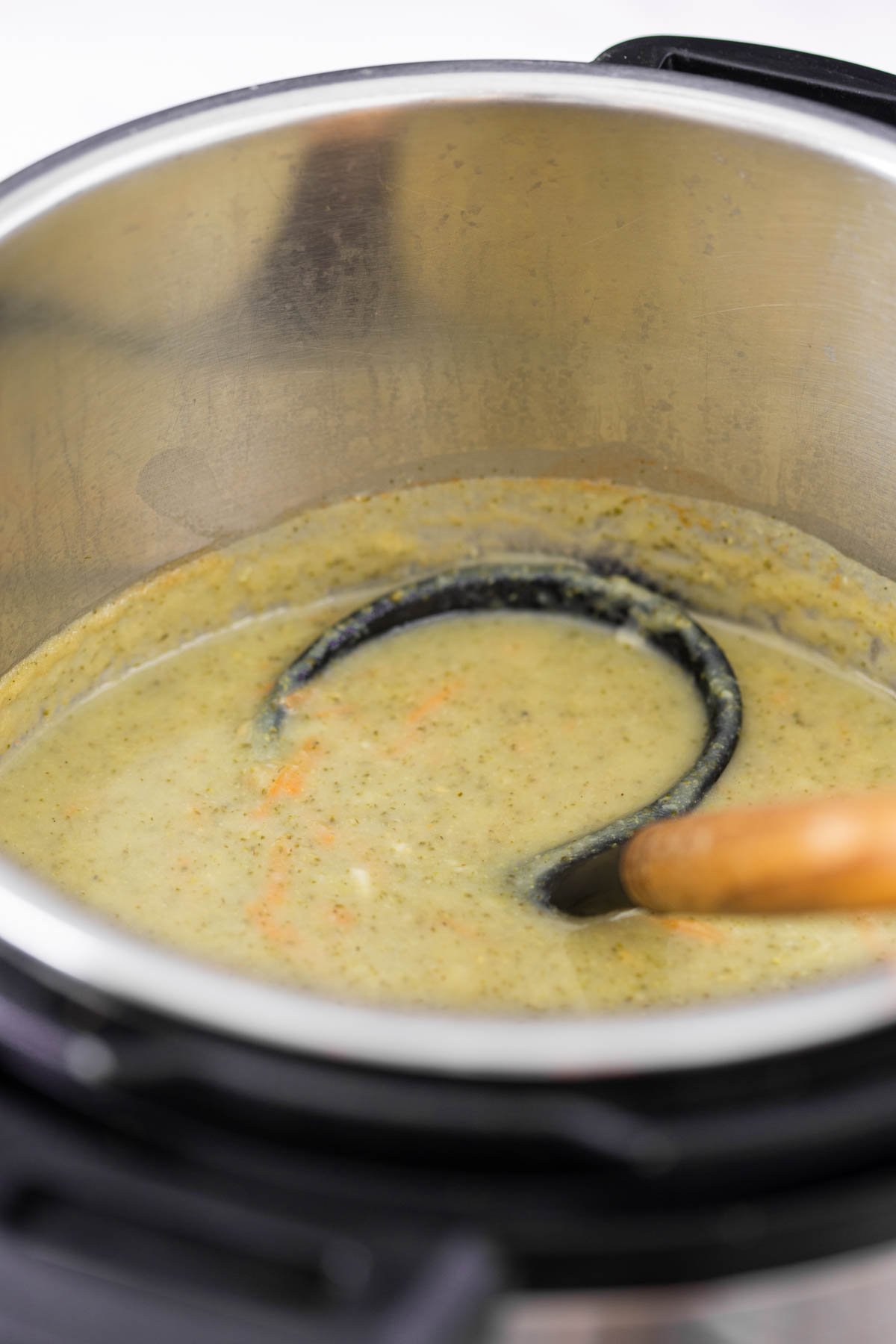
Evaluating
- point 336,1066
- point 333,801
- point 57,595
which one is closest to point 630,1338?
point 336,1066

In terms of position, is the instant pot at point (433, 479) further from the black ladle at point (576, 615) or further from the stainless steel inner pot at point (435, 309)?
the black ladle at point (576, 615)

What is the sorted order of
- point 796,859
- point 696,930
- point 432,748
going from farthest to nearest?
point 432,748 < point 696,930 < point 796,859

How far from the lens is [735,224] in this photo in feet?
4.31

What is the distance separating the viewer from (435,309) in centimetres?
141

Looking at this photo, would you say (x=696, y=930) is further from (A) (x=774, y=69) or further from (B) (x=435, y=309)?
(A) (x=774, y=69)

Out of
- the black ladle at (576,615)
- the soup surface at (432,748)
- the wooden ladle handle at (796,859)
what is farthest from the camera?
the black ladle at (576,615)

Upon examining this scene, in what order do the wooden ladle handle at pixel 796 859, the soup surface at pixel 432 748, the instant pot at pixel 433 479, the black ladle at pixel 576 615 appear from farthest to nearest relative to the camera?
the black ladle at pixel 576 615, the soup surface at pixel 432 748, the wooden ladle handle at pixel 796 859, the instant pot at pixel 433 479

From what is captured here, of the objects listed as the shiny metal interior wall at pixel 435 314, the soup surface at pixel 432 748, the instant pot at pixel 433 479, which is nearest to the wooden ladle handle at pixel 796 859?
the instant pot at pixel 433 479

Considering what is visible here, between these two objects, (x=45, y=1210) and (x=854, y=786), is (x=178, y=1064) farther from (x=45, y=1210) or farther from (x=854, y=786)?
(x=854, y=786)

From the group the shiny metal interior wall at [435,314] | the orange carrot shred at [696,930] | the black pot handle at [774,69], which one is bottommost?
the orange carrot shred at [696,930]

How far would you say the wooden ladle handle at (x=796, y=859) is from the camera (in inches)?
30.8

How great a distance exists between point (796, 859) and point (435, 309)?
2.56ft

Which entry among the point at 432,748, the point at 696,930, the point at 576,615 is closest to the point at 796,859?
the point at 696,930

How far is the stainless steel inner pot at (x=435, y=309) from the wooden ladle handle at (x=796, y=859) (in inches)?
24.1
